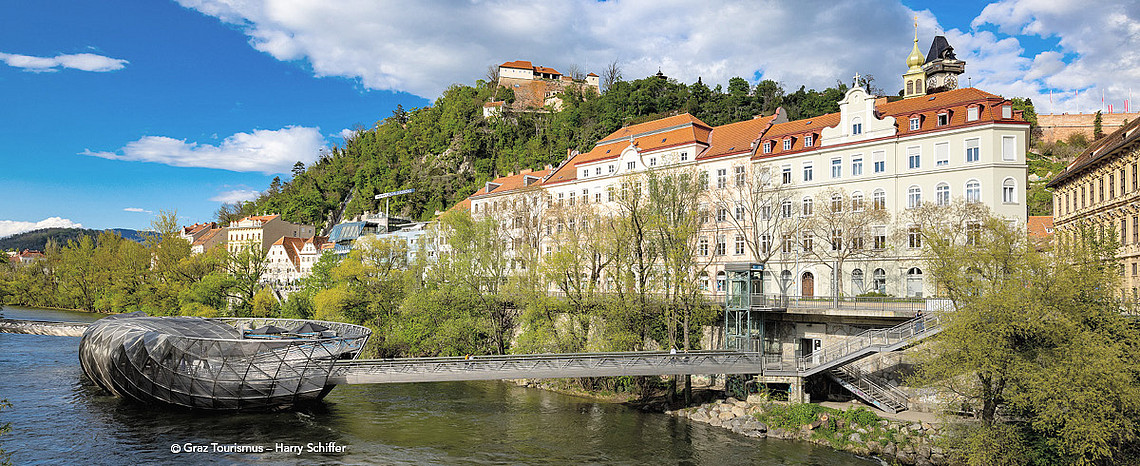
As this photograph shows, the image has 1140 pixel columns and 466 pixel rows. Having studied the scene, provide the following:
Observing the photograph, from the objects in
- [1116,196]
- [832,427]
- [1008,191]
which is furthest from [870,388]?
[1116,196]

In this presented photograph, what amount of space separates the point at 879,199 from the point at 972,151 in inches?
187

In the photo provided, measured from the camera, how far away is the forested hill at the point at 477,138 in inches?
3324

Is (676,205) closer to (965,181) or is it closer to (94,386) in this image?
(965,181)

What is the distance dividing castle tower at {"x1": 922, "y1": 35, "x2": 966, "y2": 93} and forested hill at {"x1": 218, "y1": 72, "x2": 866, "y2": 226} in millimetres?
9888

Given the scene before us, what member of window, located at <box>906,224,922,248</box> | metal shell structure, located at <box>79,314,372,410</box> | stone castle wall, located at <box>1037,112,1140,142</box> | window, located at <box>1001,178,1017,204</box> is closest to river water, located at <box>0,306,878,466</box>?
metal shell structure, located at <box>79,314,372,410</box>

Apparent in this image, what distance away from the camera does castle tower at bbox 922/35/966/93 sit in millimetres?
68500

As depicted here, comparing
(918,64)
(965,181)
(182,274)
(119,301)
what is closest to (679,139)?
(965,181)

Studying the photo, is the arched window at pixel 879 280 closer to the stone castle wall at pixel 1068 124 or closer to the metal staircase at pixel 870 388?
the metal staircase at pixel 870 388

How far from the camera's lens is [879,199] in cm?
3516

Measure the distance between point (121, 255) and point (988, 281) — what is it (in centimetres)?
6504

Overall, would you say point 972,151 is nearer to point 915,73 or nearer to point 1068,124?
point 915,73

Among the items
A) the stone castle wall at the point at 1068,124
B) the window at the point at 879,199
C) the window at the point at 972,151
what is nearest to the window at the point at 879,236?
the window at the point at 879,199

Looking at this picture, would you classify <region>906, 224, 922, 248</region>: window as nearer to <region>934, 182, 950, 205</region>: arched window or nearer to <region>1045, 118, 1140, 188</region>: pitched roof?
<region>934, 182, 950, 205</region>: arched window

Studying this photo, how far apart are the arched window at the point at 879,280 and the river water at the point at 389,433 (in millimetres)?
15061
